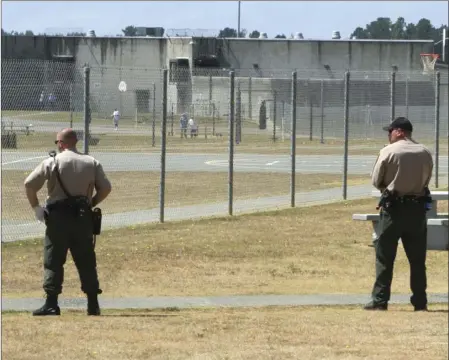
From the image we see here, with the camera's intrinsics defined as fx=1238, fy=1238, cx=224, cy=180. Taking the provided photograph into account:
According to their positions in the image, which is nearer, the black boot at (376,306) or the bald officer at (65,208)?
the bald officer at (65,208)

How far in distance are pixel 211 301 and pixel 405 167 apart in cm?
248

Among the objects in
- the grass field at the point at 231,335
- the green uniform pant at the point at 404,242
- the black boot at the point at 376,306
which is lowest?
the black boot at the point at 376,306

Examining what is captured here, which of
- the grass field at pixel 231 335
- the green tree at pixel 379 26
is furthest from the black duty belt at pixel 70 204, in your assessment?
the green tree at pixel 379 26

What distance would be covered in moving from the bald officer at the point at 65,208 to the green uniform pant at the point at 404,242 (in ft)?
8.29

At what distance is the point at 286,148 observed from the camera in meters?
30.2

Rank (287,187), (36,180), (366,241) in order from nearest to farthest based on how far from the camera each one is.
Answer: (36,180) < (366,241) < (287,187)

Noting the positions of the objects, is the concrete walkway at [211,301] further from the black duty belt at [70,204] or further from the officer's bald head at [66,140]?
the officer's bald head at [66,140]

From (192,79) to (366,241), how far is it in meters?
9.51

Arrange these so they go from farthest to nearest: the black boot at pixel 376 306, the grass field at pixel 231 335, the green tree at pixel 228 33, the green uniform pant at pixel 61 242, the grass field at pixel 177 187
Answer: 1. the green tree at pixel 228 33
2. the grass field at pixel 177 187
3. the black boot at pixel 376 306
4. the green uniform pant at pixel 61 242
5. the grass field at pixel 231 335

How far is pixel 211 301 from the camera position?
479 inches

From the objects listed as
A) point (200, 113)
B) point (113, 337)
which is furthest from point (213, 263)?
point (200, 113)

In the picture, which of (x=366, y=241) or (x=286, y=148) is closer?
(x=366, y=241)

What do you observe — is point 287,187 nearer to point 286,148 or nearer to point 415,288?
point 286,148

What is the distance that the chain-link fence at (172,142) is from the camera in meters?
18.0
